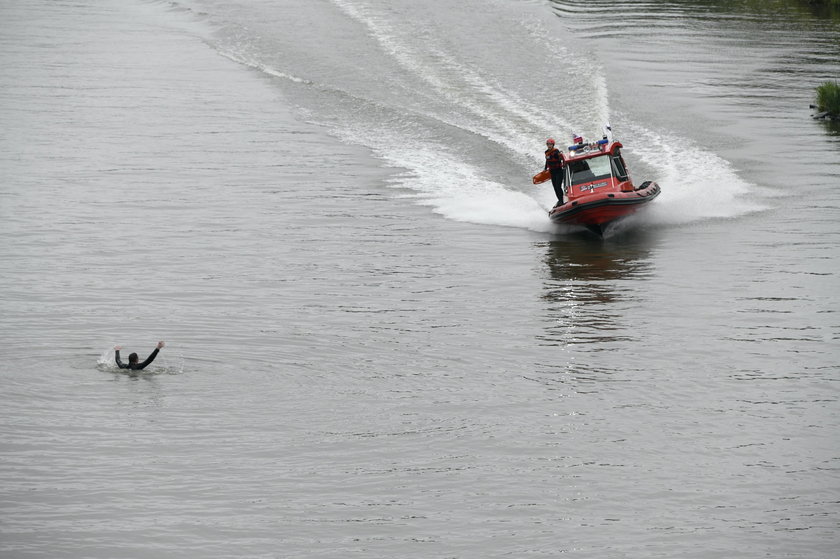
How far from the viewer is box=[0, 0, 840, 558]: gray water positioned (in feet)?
43.8

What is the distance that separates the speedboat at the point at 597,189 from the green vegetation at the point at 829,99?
37.2 ft

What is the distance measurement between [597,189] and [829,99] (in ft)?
41.4

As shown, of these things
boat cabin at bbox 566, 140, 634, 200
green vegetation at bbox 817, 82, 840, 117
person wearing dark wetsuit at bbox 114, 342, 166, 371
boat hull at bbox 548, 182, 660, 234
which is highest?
green vegetation at bbox 817, 82, 840, 117

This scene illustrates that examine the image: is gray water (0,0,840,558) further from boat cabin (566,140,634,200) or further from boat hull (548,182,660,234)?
boat cabin (566,140,634,200)

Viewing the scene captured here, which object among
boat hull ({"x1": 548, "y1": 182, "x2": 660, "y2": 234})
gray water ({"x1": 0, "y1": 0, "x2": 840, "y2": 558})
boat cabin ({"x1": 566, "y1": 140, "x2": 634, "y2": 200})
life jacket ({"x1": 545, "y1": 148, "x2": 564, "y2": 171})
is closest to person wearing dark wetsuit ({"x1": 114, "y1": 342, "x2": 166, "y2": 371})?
gray water ({"x1": 0, "y1": 0, "x2": 840, "y2": 558})

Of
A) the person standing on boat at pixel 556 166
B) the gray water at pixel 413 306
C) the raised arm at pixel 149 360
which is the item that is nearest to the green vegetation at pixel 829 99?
the gray water at pixel 413 306

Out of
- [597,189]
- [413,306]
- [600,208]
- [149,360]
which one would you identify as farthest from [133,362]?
[597,189]

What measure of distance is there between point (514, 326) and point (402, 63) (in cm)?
2137

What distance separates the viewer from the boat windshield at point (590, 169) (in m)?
26.5

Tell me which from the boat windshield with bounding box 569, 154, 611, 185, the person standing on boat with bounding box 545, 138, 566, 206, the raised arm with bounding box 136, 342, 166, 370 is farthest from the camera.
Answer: the boat windshield with bounding box 569, 154, 611, 185

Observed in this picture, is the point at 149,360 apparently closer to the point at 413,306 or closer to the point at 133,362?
the point at 133,362

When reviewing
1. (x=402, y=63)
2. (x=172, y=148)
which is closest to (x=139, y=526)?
(x=172, y=148)

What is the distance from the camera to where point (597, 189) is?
26.4 metres

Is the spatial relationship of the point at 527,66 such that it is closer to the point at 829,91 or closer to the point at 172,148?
the point at 829,91
